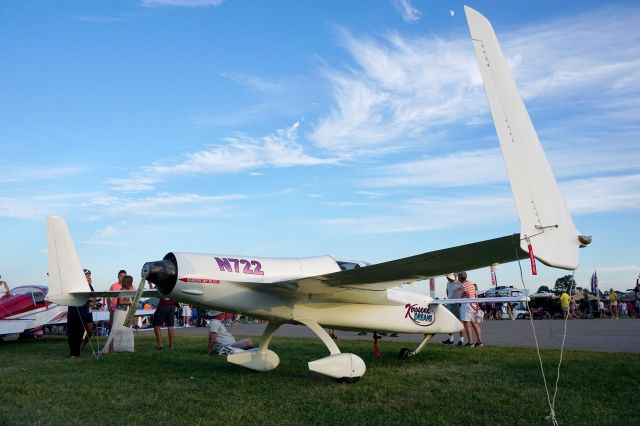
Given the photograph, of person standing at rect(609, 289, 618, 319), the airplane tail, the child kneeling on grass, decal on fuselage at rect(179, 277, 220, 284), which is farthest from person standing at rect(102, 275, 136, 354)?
person standing at rect(609, 289, 618, 319)

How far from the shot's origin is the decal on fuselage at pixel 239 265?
25.3ft

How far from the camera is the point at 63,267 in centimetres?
1196

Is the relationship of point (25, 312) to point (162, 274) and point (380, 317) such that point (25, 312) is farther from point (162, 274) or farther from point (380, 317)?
point (380, 317)

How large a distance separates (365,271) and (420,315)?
11.8ft

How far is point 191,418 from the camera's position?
5383 mm

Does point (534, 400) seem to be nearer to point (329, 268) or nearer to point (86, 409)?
point (329, 268)

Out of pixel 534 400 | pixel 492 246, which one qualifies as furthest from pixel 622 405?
pixel 492 246

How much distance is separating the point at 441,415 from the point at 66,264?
9797mm

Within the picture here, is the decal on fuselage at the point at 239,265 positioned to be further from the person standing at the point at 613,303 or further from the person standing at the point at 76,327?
the person standing at the point at 613,303

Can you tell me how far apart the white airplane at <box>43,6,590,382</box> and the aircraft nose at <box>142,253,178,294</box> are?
1cm

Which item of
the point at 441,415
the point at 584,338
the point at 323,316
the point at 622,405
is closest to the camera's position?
the point at 441,415

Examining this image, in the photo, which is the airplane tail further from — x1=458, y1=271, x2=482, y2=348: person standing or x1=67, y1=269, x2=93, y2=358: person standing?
x1=67, y1=269, x2=93, y2=358: person standing

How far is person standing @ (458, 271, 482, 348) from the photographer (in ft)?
41.1

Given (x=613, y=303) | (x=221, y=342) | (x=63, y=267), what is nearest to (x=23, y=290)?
(x=63, y=267)
